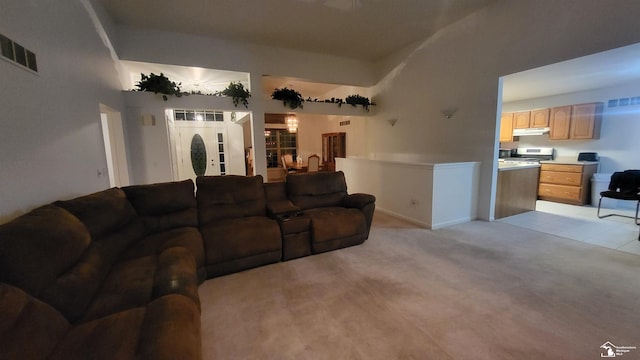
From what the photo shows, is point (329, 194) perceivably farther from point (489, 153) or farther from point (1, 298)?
point (1, 298)

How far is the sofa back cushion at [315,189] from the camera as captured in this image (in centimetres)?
363

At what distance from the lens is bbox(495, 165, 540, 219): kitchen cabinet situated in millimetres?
4539

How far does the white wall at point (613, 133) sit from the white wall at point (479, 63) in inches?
128

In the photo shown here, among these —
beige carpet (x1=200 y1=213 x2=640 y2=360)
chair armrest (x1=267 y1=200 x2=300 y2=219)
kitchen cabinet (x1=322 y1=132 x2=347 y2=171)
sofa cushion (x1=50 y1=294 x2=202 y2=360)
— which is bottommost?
beige carpet (x1=200 y1=213 x2=640 y2=360)

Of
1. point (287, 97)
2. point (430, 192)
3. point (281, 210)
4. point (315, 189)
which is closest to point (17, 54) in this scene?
point (281, 210)

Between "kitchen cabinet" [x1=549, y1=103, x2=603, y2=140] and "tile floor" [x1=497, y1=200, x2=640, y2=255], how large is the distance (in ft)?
5.34

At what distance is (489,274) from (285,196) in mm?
2626

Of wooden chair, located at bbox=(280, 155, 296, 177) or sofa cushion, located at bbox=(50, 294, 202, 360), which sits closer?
sofa cushion, located at bbox=(50, 294, 202, 360)

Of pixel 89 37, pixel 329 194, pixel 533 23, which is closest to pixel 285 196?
pixel 329 194

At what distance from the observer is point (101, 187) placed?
10.6 ft

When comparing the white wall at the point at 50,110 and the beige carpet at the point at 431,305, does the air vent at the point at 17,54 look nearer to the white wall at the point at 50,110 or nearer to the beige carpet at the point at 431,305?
the white wall at the point at 50,110

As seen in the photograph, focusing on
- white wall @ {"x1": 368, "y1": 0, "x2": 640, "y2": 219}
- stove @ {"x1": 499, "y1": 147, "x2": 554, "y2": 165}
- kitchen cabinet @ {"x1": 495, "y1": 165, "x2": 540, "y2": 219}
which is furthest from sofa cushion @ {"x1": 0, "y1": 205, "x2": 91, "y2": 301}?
stove @ {"x1": 499, "y1": 147, "x2": 554, "y2": 165}

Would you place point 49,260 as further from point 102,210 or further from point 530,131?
point 530,131

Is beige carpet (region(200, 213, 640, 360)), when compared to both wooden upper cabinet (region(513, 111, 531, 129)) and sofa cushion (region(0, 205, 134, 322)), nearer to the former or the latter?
sofa cushion (region(0, 205, 134, 322))
